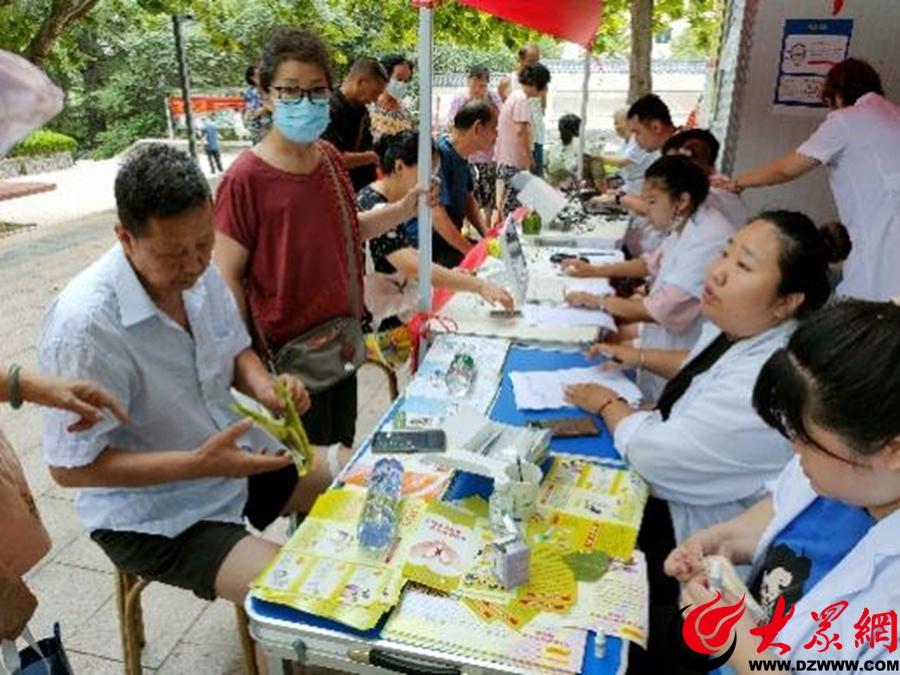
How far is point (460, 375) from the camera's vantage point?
7.84 feet

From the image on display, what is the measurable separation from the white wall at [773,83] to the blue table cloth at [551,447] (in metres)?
4.03

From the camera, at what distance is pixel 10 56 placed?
59.9 inches

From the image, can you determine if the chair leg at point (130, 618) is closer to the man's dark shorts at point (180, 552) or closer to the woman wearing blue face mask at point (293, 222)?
the man's dark shorts at point (180, 552)

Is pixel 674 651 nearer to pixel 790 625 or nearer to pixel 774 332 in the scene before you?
pixel 790 625

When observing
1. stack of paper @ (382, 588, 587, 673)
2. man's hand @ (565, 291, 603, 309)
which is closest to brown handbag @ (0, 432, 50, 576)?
stack of paper @ (382, 588, 587, 673)

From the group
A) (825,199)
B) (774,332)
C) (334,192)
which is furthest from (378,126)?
(774,332)

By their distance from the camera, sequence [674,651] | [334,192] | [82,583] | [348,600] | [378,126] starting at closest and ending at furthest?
[348,600]
[674,651]
[334,192]
[82,583]
[378,126]

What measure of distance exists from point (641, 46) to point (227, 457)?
702cm

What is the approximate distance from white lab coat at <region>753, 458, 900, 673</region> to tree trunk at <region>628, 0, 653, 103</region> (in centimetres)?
693

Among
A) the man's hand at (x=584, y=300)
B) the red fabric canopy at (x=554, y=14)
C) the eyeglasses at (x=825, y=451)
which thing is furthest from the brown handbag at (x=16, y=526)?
the red fabric canopy at (x=554, y=14)

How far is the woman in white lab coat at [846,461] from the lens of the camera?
107cm

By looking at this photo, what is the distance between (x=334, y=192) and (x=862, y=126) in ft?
9.35

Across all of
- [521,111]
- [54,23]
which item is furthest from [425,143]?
[54,23]

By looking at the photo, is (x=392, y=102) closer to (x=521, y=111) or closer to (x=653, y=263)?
(x=521, y=111)
